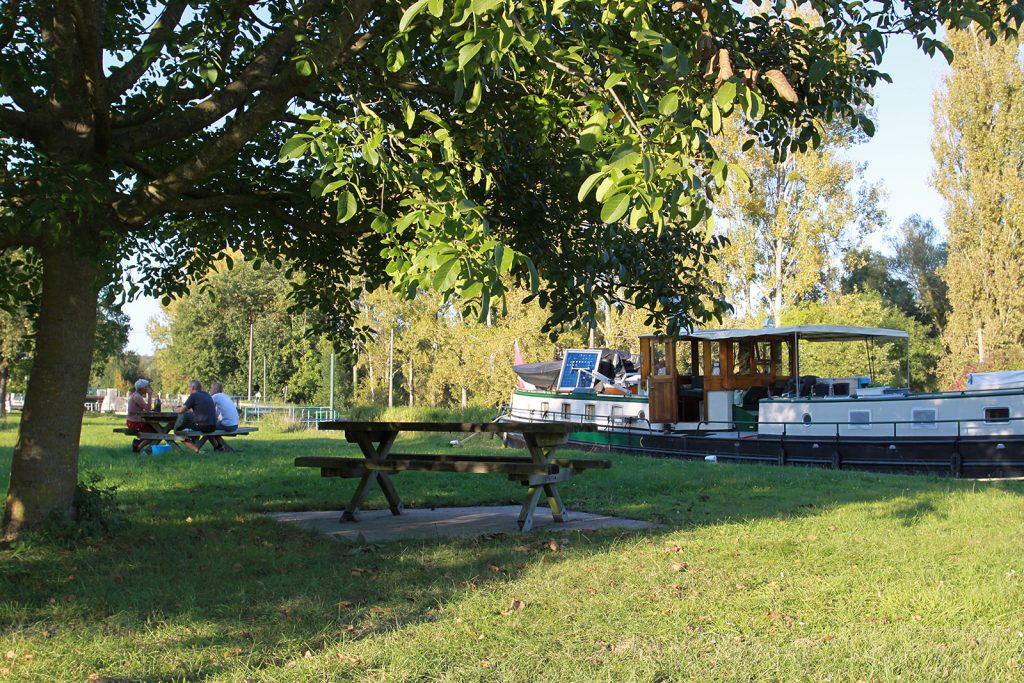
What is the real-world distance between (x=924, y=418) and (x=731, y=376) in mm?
4599

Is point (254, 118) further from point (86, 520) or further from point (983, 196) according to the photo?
A: point (983, 196)

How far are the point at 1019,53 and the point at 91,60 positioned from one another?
34.6m

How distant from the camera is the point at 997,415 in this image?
59.8 feet

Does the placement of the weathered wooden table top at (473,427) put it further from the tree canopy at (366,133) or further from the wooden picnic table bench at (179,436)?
the wooden picnic table bench at (179,436)

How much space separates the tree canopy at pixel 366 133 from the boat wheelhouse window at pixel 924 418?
1151 cm

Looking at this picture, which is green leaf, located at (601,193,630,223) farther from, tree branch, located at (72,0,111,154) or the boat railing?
the boat railing

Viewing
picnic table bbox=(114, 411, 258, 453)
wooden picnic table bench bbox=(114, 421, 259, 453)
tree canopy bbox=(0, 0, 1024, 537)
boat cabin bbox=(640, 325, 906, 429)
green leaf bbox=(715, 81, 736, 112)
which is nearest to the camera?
green leaf bbox=(715, 81, 736, 112)

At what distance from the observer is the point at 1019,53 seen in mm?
33219

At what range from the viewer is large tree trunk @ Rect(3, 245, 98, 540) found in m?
7.36

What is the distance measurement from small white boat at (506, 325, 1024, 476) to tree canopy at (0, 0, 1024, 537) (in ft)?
37.2

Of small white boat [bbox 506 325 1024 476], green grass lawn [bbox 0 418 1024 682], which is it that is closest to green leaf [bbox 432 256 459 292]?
green grass lawn [bbox 0 418 1024 682]

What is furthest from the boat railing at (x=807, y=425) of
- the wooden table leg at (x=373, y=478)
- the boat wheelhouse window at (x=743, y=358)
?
the wooden table leg at (x=373, y=478)

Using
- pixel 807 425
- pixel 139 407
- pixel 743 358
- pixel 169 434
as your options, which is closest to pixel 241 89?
pixel 169 434

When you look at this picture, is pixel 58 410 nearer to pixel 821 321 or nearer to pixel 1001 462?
pixel 1001 462
